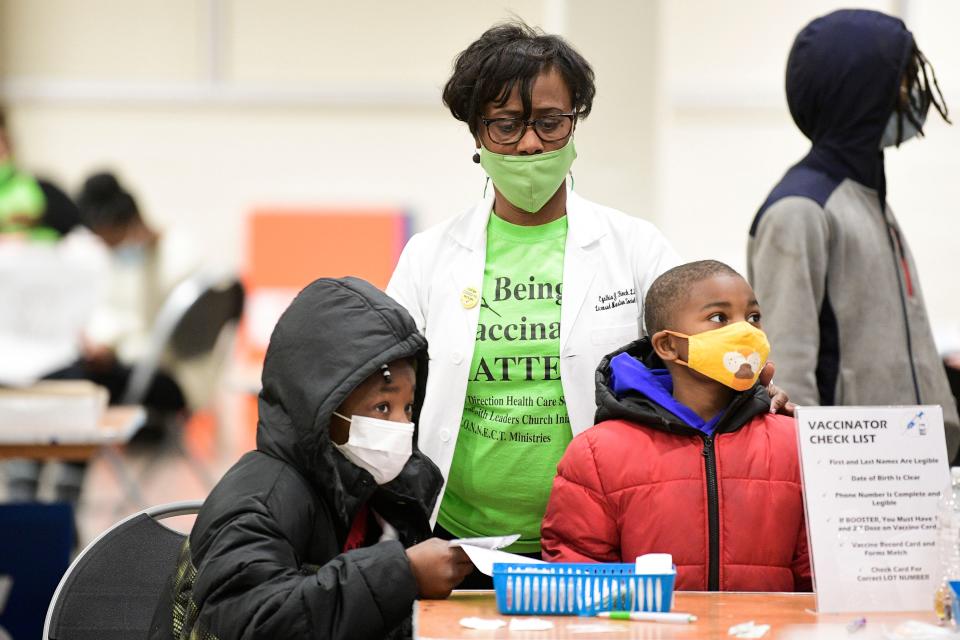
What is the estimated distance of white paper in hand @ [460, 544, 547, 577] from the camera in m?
1.79

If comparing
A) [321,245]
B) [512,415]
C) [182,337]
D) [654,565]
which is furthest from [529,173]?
[321,245]

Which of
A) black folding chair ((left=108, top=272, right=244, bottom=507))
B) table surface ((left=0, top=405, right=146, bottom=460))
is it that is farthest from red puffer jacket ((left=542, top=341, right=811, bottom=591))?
black folding chair ((left=108, top=272, right=244, bottom=507))

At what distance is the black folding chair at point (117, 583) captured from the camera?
2143 millimetres

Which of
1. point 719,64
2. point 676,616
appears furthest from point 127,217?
point 676,616

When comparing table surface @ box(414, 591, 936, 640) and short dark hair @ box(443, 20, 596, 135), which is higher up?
short dark hair @ box(443, 20, 596, 135)

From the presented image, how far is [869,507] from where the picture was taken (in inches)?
71.9

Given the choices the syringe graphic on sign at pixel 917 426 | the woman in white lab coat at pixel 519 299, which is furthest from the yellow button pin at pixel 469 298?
the syringe graphic on sign at pixel 917 426

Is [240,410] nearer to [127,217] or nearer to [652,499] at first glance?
[127,217]

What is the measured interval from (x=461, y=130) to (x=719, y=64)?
2.01m

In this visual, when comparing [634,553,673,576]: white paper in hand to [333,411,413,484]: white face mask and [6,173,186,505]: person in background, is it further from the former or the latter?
[6,173,186,505]: person in background

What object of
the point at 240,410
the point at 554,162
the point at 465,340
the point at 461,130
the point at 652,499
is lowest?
the point at 240,410

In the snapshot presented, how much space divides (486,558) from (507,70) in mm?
973

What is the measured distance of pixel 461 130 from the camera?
9492 millimetres

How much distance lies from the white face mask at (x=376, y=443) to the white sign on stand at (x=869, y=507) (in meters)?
0.62
